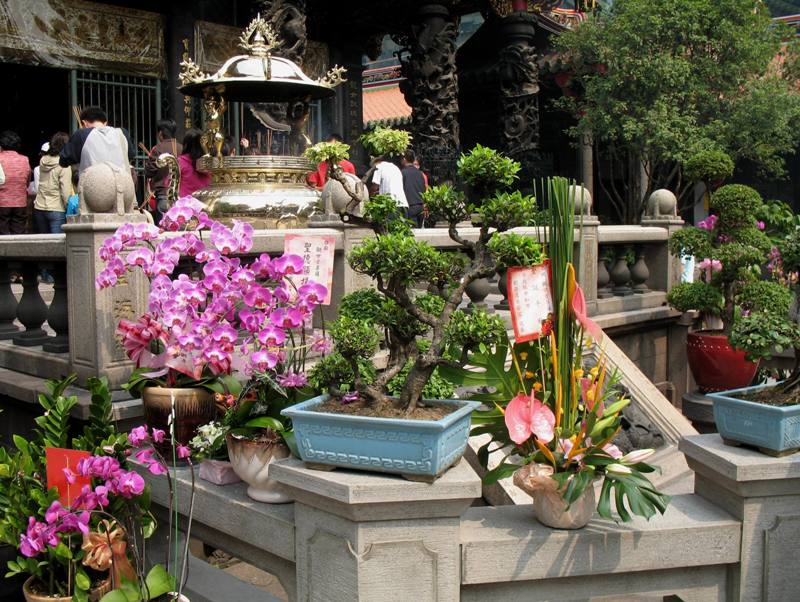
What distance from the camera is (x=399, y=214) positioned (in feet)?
10.9

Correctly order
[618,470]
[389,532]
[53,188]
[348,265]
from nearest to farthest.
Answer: [389,532]
[618,470]
[348,265]
[53,188]

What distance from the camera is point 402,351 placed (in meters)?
3.21

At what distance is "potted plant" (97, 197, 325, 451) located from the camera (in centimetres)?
318

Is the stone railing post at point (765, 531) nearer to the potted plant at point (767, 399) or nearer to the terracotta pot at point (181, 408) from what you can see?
the potted plant at point (767, 399)

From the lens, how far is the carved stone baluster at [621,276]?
7.88 meters

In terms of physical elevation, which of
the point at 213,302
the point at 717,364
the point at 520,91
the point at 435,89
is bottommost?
the point at 717,364

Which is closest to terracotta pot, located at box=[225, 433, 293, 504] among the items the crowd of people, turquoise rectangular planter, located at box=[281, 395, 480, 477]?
turquoise rectangular planter, located at box=[281, 395, 480, 477]

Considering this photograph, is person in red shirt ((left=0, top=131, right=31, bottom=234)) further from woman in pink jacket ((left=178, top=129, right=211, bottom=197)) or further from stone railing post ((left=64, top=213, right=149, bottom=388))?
stone railing post ((left=64, top=213, right=149, bottom=388))

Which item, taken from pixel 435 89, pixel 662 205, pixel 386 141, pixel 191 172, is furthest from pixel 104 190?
pixel 435 89

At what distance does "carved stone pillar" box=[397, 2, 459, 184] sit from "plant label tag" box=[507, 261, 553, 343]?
30.2 ft

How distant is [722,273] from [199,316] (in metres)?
5.04

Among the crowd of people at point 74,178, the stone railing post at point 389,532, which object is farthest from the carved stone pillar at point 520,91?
the stone railing post at point 389,532

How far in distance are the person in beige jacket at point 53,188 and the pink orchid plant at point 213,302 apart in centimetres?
625

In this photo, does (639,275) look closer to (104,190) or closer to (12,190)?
(104,190)
